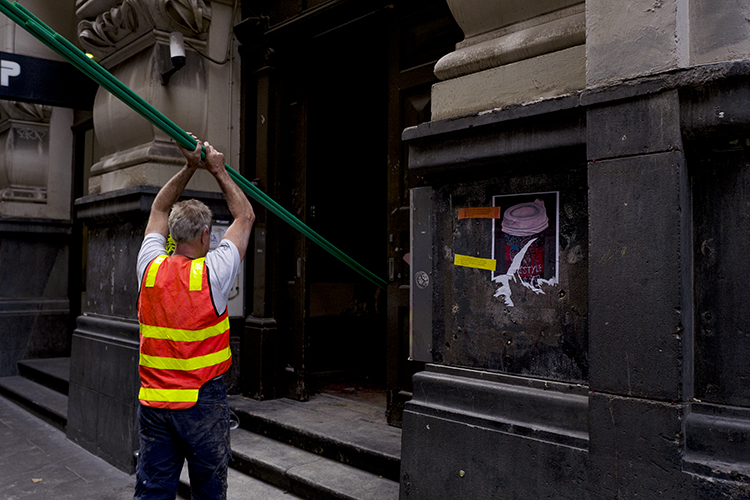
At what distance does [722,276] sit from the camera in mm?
2148

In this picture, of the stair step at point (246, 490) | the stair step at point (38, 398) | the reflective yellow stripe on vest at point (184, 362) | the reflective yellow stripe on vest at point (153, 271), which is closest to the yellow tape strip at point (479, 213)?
the reflective yellow stripe on vest at point (184, 362)

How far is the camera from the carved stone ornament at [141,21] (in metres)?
5.31

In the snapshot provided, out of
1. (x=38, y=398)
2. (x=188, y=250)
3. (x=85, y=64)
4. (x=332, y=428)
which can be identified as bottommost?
(x=38, y=398)

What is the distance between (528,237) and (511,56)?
34.1 inches

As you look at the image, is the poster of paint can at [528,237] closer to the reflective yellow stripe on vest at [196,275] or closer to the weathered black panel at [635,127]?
the weathered black panel at [635,127]

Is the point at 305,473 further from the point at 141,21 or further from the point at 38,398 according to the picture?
the point at 38,398

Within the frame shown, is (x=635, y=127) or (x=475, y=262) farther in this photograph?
(x=475, y=262)

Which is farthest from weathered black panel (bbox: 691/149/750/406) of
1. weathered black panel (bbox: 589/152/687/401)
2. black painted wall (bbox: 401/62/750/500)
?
weathered black panel (bbox: 589/152/687/401)

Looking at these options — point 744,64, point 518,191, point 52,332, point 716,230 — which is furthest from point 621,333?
point 52,332

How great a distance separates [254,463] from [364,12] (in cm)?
376

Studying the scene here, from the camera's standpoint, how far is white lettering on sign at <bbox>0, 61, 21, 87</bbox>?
4887 millimetres

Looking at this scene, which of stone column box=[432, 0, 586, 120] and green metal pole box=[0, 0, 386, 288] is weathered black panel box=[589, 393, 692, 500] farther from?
green metal pole box=[0, 0, 386, 288]

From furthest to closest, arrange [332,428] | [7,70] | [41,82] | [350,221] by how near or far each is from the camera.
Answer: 1. [350,221]
2. [41,82]
3. [7,70]
4. [332,428]

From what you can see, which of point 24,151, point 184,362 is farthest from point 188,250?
point 24,151
